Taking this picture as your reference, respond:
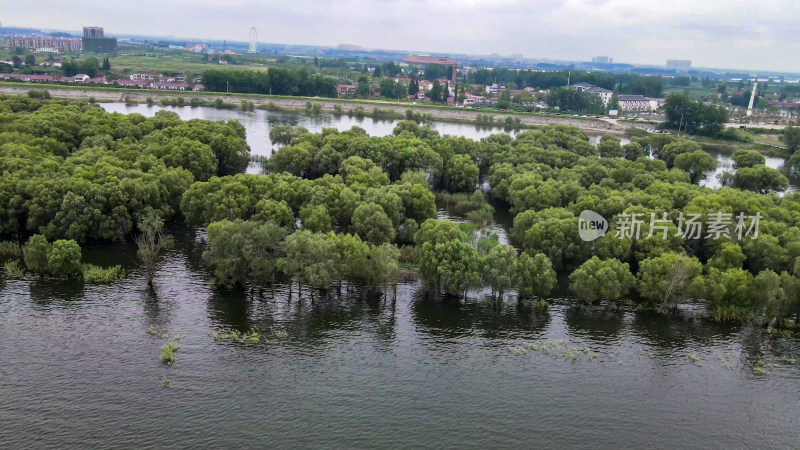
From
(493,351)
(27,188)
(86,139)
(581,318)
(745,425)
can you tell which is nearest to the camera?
(745,425)

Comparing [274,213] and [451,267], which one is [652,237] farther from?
[274,213]

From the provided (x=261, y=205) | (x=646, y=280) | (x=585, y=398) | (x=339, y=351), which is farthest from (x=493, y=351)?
(x=261, y=205)

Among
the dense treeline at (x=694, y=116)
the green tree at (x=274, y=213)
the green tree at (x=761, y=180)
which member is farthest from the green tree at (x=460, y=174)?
the dense treeline at (x=694, y=116)

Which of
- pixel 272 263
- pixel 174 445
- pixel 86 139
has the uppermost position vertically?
pixel 86 139

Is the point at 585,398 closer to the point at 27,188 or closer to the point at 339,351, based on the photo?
the point at 339,351

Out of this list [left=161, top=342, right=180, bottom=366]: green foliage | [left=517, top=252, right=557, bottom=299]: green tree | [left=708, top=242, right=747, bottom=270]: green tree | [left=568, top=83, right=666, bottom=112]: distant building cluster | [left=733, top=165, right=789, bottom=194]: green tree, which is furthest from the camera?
[left=568, top=83, right=666, bottom=112]: distant building cluster

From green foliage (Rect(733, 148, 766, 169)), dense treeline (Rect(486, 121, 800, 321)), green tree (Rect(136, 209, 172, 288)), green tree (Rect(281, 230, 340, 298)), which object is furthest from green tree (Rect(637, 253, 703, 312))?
green foliage (Rect(733, 148, 766, 169))

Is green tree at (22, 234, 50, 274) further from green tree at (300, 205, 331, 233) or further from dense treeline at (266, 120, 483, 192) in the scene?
dense treeline at (266, 120, 483, 192)
